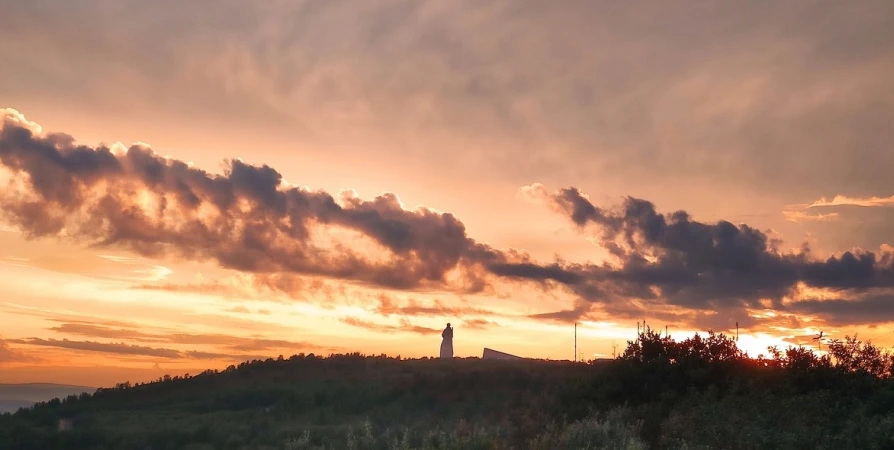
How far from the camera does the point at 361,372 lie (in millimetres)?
53406

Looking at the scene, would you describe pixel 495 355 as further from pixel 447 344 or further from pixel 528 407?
pixel 528 407

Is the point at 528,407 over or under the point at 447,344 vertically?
under

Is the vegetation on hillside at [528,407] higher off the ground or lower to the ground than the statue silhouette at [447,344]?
lower

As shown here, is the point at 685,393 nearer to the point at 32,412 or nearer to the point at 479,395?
the point at 479,395

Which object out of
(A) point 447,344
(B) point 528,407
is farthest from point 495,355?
(B) point 528,407

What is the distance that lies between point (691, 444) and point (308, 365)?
42.6m

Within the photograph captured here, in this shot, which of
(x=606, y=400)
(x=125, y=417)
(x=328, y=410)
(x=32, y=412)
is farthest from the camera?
(x=32, y=412)

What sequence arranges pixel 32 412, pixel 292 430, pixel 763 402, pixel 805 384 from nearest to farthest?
pixel 763 402
pixel 805 384
pixel 292 430
pixel 32 412

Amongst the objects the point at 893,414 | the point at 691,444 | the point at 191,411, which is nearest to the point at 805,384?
the point at 893,414

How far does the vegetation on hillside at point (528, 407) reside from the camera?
64.7 feet

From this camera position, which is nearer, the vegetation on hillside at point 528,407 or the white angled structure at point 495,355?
the vegetation on hillside at point 528,407

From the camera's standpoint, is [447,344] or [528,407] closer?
[528,407]

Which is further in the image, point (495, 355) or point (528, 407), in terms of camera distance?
point (495, 355)

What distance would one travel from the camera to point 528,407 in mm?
28859
